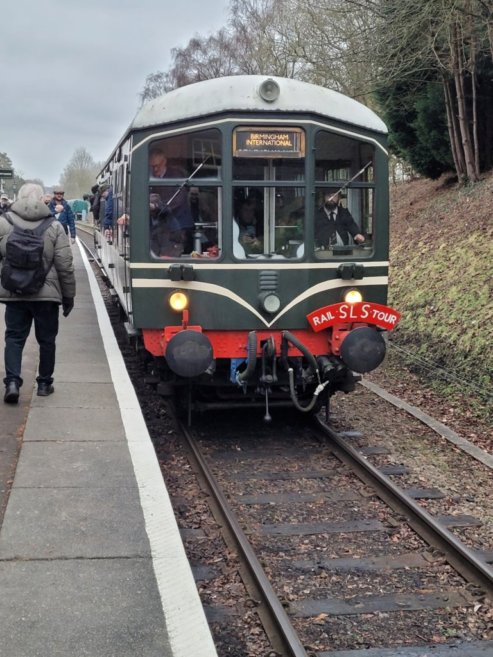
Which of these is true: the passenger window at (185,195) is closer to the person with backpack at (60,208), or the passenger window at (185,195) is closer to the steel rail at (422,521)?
the steel rail at (422,521)

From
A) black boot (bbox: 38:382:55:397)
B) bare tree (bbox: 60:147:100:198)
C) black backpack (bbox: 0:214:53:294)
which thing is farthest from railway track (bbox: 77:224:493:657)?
bare tree (bbox: 60:147:100:198)

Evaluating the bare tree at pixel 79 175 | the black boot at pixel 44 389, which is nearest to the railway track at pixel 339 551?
the black boot at pixel 44 389

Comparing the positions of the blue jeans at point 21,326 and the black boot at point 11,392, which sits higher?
the blue jeans at point 21,326

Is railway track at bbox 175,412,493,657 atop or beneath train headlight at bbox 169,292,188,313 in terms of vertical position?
beneath

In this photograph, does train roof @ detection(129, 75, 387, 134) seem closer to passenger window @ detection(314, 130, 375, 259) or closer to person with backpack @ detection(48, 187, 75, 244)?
passenger window @ detection(314, 130, 375, 259)

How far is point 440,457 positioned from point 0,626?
196 inches

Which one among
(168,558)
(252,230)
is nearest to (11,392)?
(252,230)

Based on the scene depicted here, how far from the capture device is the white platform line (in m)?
3.48

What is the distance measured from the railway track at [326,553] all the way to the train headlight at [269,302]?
1359 millimetres

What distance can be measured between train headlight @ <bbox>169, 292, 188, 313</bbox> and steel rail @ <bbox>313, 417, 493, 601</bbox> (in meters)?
1.92

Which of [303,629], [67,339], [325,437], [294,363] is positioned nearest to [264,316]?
[294,363]

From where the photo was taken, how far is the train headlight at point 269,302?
7.23 metres

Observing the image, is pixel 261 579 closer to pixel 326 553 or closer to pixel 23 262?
pixel 326 553

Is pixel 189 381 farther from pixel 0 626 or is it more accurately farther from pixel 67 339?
pixel 0 626
